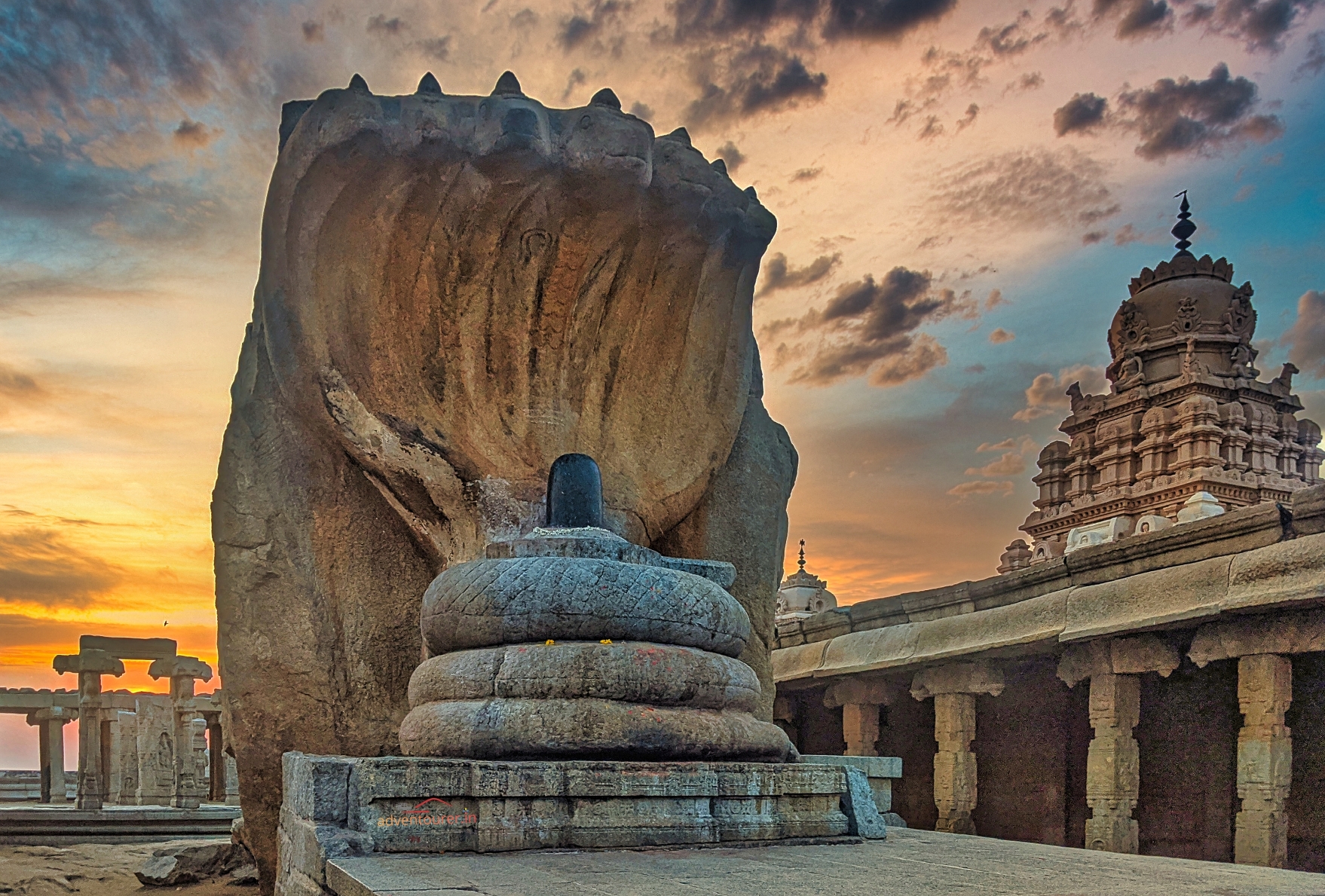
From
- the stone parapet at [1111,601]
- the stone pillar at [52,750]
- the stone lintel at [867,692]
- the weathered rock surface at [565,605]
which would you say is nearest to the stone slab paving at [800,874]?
the weathered rock surface at [565,605]

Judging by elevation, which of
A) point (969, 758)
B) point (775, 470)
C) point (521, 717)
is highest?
point (775, 470)

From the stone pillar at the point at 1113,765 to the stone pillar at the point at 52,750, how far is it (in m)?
23.0

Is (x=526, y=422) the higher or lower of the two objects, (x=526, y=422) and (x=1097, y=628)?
the higher

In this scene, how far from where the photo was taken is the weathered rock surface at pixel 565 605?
15.0ft

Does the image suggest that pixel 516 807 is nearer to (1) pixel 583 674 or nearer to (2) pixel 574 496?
(1) pixel 583 674

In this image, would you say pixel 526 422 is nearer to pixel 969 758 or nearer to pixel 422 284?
pixel 422 284

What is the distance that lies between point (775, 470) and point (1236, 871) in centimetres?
376

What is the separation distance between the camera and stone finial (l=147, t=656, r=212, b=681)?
73.5 feet

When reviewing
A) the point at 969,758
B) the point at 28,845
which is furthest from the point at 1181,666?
the point at 28,845

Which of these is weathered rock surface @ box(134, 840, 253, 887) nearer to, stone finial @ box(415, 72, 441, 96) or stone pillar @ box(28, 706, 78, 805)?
stone finial @ box(415, 72, 441, 96)

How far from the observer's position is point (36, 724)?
2612 centimetres

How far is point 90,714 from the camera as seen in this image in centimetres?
2178

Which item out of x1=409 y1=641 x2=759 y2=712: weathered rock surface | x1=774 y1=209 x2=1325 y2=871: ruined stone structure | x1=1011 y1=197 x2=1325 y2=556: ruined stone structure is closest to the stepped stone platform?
x1=774 y1=209 x2=1325 y2=871: ruined stone structure

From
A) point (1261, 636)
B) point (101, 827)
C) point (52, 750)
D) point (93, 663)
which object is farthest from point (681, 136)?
point (52, 750)
